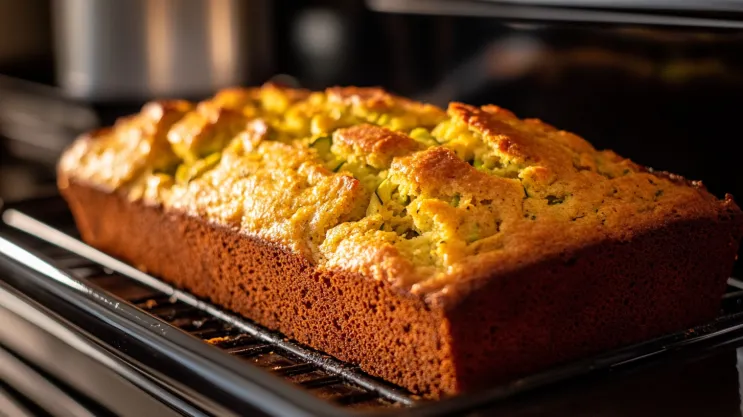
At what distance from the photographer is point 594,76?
1.74 meters

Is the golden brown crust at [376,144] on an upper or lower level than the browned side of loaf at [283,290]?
upper

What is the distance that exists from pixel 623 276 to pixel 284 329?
0.52m

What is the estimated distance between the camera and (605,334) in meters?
1.19

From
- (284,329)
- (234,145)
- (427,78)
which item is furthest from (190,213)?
(427,78)

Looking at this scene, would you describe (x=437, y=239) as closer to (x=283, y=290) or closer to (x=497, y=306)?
(x=497, y=306)

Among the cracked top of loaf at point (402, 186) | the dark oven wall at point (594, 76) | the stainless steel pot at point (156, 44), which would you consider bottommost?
the cracked top of loaf at point (402, 186)

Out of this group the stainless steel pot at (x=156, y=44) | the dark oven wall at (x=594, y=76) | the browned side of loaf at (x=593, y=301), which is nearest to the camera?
the browned side of loaf at (x=593, y=301)

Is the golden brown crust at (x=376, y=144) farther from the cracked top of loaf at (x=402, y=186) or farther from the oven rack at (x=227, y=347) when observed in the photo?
the oven rack at (x=227, y=347)

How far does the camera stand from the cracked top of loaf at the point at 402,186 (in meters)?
1.14

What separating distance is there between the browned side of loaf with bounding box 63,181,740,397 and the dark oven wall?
300 millimetres

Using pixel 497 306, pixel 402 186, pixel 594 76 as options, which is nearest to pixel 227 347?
pixel 402 186

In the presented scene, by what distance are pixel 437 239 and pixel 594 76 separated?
2.47 ft

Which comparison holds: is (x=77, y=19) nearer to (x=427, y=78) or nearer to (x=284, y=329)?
(x=427, y=78)

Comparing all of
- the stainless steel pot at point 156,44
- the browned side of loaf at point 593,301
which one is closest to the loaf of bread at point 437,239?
the browned side of loaf at point 593,301
